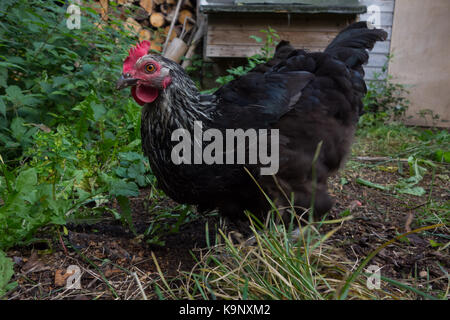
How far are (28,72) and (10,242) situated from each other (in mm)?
1882

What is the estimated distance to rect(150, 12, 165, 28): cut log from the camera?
5727mm

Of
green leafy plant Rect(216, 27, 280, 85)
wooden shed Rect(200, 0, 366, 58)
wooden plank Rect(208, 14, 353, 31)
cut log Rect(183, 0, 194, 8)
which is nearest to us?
green leafy plant Rect(216, 27, 280, 85)

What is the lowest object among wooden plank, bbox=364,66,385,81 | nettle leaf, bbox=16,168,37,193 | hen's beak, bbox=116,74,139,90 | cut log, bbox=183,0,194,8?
nettle leaf, bbox=16,168,37,193

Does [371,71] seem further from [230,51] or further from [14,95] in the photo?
[14,95]

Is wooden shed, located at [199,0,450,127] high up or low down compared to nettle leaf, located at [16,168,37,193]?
up

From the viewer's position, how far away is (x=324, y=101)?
2.14 m

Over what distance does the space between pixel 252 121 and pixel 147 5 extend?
4757mm

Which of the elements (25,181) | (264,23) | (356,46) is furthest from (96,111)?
(264,23)

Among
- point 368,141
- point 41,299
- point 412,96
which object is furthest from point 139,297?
point 412,96

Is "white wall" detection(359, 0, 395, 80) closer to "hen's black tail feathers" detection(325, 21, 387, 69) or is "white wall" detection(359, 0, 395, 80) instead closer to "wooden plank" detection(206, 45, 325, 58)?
"wooden plank" detection(206, 45, 325, 58)

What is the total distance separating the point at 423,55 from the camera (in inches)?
222

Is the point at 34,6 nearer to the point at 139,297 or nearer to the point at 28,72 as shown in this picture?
the point at 28,72

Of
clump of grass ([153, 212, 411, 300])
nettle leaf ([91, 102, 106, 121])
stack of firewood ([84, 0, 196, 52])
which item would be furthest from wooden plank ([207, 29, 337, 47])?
clump of grass ([153, 212, 411, 300])

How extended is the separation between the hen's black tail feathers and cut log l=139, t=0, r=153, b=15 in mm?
4145
